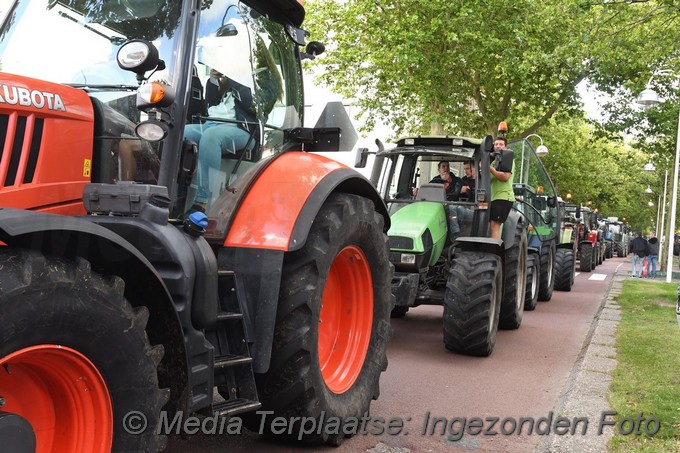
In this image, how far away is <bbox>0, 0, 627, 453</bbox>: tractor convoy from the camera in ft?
8.52

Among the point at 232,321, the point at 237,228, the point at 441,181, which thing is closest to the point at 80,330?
the point at 232,321

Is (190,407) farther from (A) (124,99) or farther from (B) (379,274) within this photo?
(B) (379,274)

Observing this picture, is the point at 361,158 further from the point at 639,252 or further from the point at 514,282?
the point at 639,252

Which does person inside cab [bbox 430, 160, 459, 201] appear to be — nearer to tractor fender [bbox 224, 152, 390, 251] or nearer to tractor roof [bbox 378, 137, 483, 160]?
tractor roof [bbox 378, 137, 483, 160]

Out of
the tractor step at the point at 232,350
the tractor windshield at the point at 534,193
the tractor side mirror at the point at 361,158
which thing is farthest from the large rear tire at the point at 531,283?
the tractor step at the point at 232,350

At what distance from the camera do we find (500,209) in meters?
8.86

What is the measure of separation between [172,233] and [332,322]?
1.72 metres

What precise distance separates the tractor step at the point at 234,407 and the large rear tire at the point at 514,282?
590 centimetres

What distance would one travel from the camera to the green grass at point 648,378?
4.66 m

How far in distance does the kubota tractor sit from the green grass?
1829mm

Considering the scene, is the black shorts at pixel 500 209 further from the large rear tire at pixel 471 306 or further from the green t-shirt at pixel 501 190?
the large rear tire at pixel 471 306

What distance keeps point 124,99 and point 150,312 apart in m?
1.10

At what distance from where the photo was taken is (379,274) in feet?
16.0

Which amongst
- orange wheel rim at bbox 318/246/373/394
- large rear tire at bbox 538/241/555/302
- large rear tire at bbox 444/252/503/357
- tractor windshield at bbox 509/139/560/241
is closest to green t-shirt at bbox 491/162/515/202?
large rear tire at bbox 444/252/503/357
